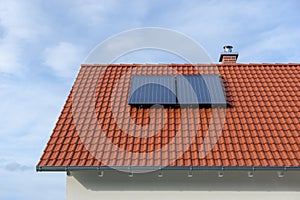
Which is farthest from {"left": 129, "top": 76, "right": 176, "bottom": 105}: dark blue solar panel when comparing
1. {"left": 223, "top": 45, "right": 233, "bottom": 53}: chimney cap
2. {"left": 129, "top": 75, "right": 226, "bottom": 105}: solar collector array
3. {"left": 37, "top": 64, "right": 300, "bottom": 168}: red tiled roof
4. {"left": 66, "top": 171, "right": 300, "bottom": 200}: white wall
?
{"left": 223, "top": 45, "right": 233, "bottom": 53}: chimney cap

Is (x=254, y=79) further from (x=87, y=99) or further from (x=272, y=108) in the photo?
(x=87, y=99)

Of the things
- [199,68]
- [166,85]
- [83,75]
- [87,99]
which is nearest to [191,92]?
[166,85]

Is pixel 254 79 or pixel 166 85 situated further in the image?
pixel 254 79

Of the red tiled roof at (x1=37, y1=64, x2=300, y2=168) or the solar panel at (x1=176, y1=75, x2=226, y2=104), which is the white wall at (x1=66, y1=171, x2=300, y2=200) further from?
the solar panel at (x1=176, y1=75, x2=226, y2=104)

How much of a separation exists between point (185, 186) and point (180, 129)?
4.72ft

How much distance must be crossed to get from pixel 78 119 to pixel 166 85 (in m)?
2.62

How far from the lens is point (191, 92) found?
30.4ft

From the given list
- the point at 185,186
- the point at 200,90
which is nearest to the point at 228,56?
the point at 200,90

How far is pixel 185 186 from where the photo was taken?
7.27m

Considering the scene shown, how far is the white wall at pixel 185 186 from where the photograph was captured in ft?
23.7

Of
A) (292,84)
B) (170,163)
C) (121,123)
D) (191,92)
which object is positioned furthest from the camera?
(292,84)

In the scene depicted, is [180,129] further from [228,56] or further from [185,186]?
[228,56]

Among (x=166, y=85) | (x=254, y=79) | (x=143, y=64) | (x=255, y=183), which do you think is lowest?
(x=255, y=183)

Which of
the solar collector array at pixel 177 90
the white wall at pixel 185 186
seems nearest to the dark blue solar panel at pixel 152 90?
the solar collector array at pixel 177 90
